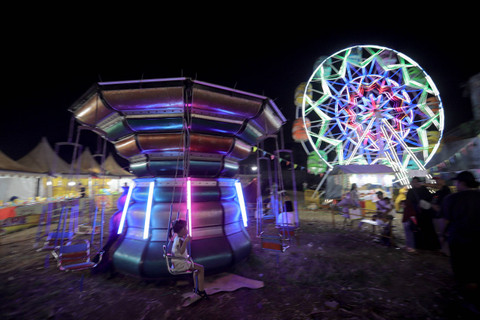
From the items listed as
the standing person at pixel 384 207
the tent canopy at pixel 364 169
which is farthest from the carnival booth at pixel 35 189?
the tent canopy at pixel 364 169

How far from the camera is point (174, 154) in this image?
525cm

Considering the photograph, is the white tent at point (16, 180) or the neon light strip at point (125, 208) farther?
the white tent at point (16, 180)

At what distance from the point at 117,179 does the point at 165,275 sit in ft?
97.2

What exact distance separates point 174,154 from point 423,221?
7784 millimetres

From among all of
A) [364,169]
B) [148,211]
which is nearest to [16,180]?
[148,211]

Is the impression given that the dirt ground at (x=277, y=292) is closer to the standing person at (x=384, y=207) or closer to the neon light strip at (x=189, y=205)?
the neon light strip at (x=189, y=205)

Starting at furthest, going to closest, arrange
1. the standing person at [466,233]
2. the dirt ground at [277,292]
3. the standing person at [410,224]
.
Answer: the standing person at [410,224]
the dirt ground at [277,292]
the standing person at [466,233]

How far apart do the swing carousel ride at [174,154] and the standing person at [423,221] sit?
5317 mm

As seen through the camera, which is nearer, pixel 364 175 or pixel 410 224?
pixel 410 224

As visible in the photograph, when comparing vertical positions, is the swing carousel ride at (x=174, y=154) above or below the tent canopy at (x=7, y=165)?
below

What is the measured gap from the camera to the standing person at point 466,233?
3312 mm

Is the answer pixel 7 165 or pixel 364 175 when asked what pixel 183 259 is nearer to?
pixel 364 175

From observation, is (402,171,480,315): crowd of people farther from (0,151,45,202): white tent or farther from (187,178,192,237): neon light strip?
(0,151,45,202): white tent

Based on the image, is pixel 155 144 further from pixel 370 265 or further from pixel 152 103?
pixel 370 265
